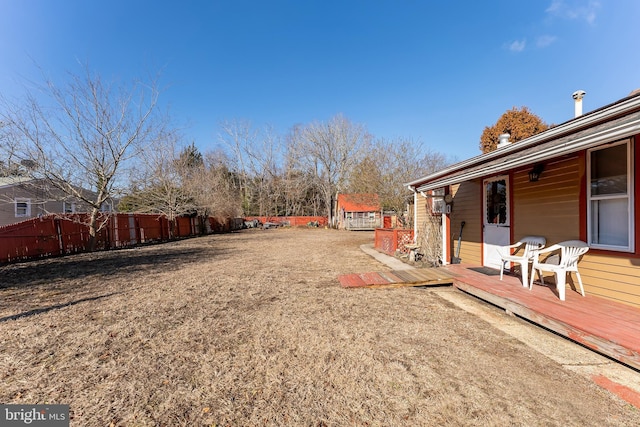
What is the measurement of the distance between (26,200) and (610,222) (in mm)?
16244

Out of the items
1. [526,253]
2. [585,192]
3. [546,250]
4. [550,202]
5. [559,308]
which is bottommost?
[559,308]

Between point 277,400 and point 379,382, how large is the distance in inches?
34.3

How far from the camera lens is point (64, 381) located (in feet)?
7.75

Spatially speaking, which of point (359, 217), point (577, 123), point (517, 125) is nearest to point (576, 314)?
point (577, 123)

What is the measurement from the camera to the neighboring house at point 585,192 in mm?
3289

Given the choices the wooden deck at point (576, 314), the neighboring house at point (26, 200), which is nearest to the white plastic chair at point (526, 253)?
the wooden deck at point (576, 314)

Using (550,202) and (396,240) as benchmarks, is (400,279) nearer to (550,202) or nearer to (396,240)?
(550,202)

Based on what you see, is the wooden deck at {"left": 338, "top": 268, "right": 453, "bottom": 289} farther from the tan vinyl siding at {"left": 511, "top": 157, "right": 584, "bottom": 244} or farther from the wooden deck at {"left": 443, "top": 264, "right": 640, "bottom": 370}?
the tan vinyl siding at {"left": 511, "top": 157, "right": 584, "bottom": 244}

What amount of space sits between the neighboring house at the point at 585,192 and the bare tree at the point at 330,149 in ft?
86.6

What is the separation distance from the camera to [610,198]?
3650mm

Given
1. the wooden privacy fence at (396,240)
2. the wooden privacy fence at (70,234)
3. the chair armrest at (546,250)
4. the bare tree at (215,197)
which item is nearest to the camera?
the chair armrest at (546,250)

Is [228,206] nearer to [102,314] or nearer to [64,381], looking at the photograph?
[102,314]

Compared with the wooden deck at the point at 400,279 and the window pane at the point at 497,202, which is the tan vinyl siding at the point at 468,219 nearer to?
the window pane at the point at 497,202

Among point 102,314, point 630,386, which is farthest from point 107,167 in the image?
point 630,386
